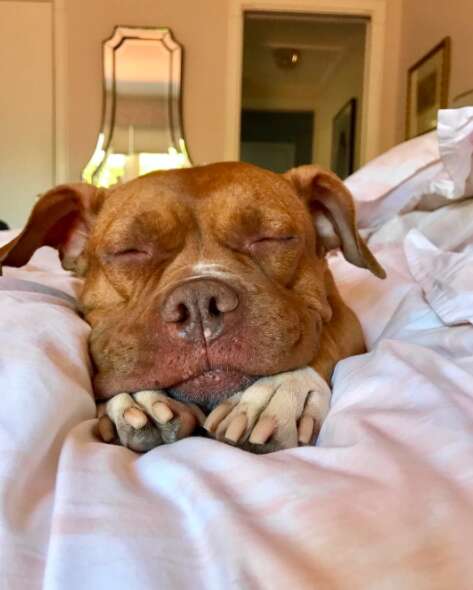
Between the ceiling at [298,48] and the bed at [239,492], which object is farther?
the ceiling at [298,48]

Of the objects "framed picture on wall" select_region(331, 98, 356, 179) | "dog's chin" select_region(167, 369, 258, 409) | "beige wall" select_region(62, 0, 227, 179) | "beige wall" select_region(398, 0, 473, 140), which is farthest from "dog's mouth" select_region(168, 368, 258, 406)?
"framed picture on wall" select_region(331, 98, 356, 179)

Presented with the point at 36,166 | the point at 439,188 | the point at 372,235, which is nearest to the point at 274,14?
the point at 36,166

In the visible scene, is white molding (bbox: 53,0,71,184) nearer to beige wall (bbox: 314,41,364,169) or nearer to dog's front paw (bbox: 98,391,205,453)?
beige wall (bbox: 314,41,364,169)

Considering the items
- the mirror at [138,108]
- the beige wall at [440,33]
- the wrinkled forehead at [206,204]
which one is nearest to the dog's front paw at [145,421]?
the wrinkled forehead at [206,204]

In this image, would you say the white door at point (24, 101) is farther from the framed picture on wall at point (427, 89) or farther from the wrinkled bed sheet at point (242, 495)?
the wrinkled bed sheet at point (242, 495)

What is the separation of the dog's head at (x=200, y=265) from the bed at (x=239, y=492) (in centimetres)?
11

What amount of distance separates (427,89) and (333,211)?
3.38 m

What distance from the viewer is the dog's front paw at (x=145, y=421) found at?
0.85m

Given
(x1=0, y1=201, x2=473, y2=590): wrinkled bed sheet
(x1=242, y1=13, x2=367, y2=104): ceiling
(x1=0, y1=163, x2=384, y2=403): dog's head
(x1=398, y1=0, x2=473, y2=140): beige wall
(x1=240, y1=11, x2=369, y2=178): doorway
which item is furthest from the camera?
(x1=240, y1=11, x2=369, y2=178): doorway

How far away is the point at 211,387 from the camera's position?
953 mm

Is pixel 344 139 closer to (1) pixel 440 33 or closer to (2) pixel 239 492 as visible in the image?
(1) pixel 440 33

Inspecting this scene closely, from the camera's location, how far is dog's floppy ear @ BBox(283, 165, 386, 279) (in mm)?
1342

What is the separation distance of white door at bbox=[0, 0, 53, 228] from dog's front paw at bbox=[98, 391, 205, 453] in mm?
4594

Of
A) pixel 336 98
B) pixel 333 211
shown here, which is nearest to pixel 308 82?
pixel 336 98
